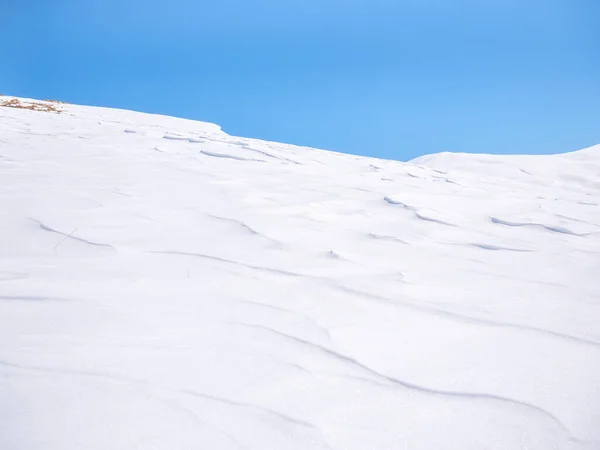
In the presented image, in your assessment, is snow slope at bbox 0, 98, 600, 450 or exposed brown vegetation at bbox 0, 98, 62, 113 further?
exposed brown vegetation at bbox 0, 98, 62, 113

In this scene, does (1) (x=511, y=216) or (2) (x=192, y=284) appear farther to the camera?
(1) (x=511, y=216)

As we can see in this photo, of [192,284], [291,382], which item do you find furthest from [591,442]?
[192,284]

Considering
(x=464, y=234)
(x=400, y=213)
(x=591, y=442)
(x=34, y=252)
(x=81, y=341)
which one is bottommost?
(x=591, y=442)

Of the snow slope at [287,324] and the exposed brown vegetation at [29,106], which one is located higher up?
the exposed brown vegetation at [29,106]

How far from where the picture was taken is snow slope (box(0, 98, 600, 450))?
0.96 metres

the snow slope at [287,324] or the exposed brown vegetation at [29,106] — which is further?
the exposed brown vegetation at [29,106]

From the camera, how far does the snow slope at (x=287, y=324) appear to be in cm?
96

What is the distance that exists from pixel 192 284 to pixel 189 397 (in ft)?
2.18

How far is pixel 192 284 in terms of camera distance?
1646 millimetres

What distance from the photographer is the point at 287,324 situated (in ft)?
4.52

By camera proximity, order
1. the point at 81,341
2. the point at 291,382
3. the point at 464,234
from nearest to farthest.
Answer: the point at 291,382 → the point at 81,341 → the point at 464,234

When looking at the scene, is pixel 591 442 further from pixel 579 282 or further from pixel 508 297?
pixel 579 282

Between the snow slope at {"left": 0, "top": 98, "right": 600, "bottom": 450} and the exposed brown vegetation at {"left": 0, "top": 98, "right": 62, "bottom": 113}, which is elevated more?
the exposed brown vegetation at {"left": 0, "top": 98, "right": 62, "bottom": 113}

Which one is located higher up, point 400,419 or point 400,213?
point 400,213
